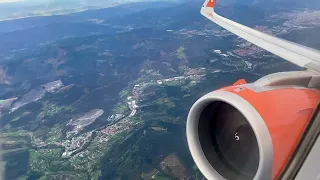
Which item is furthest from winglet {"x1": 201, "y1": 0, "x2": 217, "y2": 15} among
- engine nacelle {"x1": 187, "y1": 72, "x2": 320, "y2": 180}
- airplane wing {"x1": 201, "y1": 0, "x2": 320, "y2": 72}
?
engine nacelle {"x1": 187, "y1": 72, "x2": 320, "y2": 180}

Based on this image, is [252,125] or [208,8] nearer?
[252,125]

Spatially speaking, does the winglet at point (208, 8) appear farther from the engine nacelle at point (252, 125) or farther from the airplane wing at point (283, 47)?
the engine nacelle at point (252, 125)

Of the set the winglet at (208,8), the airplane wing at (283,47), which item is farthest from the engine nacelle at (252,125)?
the winglet at (208,8)

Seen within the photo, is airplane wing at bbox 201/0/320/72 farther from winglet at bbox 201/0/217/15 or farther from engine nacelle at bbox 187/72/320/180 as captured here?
winglet at bbox 201/0/217/15

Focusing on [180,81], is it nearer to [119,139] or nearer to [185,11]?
[119,139]

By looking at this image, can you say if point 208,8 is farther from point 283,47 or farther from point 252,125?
point 252,125

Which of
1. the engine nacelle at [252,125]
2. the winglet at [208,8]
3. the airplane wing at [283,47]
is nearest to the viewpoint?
the engine nacelle at [252,125]

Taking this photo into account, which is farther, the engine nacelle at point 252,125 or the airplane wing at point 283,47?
the airplane wing at point 283,47

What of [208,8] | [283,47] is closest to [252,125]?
[283,47]
